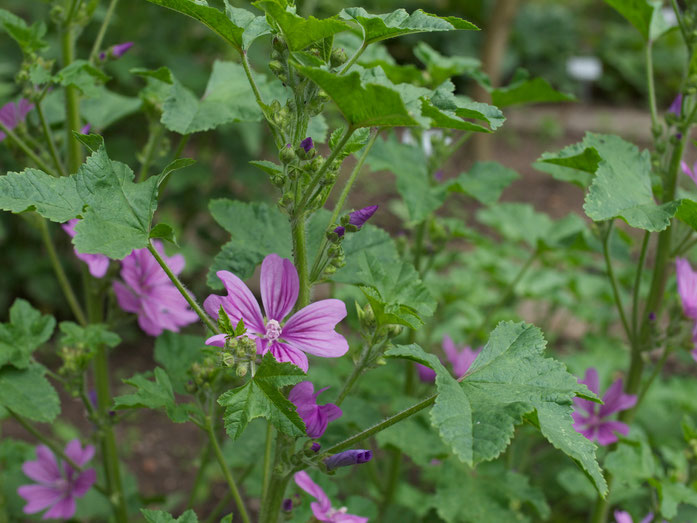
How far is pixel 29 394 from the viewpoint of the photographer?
4.45 ft

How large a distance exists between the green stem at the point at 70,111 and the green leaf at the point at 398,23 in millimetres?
777

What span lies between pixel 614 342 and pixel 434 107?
2449mm

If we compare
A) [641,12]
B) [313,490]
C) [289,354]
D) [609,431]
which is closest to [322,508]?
[313,490]

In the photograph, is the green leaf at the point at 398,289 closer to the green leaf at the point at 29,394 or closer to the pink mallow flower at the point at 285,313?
the pink mallow flower at the point at 285,313

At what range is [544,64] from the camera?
28.4ft

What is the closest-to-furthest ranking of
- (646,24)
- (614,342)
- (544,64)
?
(646,24) → (614,342) → (544,64)

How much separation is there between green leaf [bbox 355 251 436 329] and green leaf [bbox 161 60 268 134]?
0.50 m

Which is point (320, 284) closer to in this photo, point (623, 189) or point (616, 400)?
point (623, 189)

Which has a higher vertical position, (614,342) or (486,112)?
(486,112)

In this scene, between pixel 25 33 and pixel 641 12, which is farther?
pixel 641 12

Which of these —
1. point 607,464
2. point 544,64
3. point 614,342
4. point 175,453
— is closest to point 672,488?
point 607,464

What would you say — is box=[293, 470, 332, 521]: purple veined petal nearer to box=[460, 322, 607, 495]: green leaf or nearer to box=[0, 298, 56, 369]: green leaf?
box=[460, 322, 607, 495]: green leaf

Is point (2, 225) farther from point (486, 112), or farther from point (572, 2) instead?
point (572, 2)

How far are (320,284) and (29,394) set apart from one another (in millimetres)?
622
